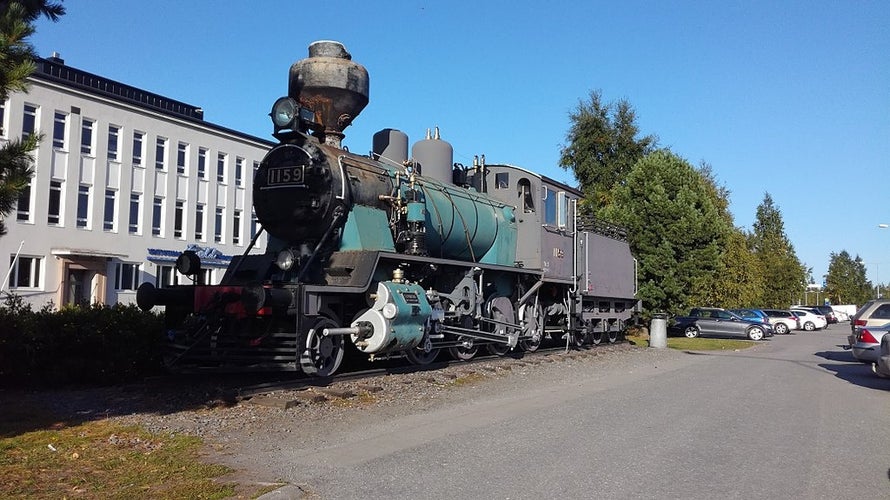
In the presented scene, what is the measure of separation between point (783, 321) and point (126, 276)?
119 feet

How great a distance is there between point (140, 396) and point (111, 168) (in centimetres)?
2648

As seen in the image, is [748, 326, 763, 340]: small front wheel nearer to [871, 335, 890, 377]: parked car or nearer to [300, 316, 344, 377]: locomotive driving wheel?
[871, 335, 890, 377]: parked car

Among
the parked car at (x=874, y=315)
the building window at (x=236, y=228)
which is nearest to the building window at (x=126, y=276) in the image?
the building window at (x=236, y=228)

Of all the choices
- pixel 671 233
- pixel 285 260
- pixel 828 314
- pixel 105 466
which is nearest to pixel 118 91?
pixel 671 233

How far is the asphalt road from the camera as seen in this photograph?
5.70 meters

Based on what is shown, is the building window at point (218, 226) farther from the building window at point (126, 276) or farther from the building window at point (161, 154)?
the building window at point (126, 276)

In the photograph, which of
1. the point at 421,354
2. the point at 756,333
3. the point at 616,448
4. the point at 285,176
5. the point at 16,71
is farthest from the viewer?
the point at 756,333

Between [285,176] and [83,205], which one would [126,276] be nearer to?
[83,205]

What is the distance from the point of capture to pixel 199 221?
3706cm

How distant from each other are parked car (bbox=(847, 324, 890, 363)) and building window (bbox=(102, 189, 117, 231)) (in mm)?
30018

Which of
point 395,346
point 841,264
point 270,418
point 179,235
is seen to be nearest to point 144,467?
point 270,418

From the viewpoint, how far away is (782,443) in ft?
24.8

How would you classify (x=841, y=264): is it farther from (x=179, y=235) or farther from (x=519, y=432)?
(x=519, y=432)

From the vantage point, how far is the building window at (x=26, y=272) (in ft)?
92.8
